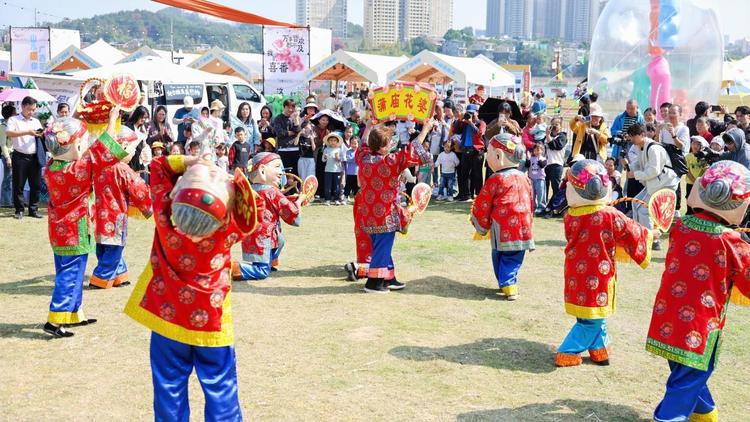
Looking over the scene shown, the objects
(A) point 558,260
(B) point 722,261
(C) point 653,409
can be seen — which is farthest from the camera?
(A) point 558,260

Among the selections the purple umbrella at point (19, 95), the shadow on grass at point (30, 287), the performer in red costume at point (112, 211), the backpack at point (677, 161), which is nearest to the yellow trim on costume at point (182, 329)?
the performer in red costume at point (112, 211)

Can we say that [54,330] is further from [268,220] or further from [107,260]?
[268,220]

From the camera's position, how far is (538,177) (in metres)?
12.4

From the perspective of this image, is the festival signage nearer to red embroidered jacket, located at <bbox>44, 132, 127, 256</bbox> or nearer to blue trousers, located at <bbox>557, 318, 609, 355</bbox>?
red embroidered jacket, located at <bbox>44, 132, 127, 256</bbox>

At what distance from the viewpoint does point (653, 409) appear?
197 inches

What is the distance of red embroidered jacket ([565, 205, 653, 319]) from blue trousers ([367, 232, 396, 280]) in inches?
94.6

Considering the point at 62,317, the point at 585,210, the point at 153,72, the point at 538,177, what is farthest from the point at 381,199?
the point at 153,72

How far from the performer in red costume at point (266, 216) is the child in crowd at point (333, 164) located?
4823mm

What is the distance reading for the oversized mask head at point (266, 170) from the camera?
765cm

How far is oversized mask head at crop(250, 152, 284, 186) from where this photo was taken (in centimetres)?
765

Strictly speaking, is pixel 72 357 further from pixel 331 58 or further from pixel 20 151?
pixel 331 58

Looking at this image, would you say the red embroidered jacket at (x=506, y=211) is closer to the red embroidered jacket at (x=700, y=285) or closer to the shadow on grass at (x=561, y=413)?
the shadow on grass at (x=561, y=413)

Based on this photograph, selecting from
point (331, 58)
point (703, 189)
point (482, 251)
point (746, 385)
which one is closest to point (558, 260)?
point (482, 251)

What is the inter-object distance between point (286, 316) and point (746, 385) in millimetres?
3556
